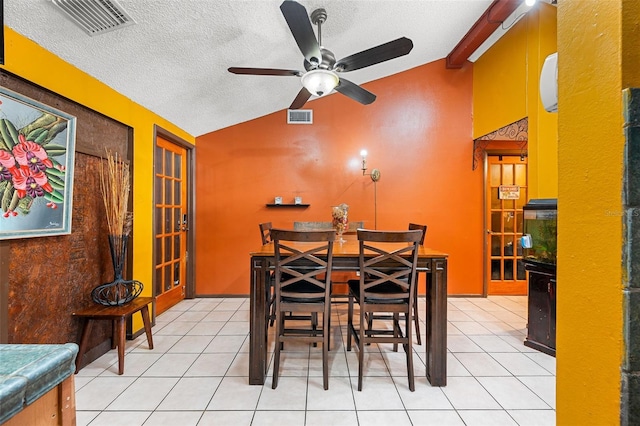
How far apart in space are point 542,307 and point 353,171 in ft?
8.42

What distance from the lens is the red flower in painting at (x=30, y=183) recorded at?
1712mm

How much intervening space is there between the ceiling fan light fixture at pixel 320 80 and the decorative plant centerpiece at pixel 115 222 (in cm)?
173

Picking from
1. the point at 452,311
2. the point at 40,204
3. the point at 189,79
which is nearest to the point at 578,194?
the point at 40,204

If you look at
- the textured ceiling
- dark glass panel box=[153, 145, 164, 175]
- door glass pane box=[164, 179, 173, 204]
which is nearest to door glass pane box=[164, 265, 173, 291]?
door glass pane box=[164, 179, 173, 204]

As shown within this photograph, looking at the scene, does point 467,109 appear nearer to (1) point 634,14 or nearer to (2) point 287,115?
(2) point 287,115

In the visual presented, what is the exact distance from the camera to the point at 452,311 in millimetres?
3543

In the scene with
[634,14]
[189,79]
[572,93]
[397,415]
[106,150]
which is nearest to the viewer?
[634,14]

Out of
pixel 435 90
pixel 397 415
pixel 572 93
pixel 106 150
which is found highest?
pixel 435 90

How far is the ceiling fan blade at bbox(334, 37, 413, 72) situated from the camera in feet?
6.36

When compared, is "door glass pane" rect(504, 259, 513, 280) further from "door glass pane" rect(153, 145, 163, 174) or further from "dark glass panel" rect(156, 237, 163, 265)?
"door glass pane" rect(153, 145, 163, 174)

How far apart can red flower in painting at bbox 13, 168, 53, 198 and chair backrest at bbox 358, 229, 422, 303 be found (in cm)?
210

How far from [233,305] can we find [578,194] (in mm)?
3814

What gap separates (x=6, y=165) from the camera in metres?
1.64

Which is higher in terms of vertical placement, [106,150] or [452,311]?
[106,150]
